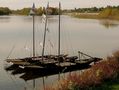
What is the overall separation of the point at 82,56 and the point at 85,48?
716 cm

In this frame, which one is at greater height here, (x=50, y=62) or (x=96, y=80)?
(x=96, y=80)

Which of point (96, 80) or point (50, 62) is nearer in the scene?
point (96, 80)

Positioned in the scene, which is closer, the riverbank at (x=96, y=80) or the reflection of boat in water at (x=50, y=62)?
the riverbank at (x=96, y=80)

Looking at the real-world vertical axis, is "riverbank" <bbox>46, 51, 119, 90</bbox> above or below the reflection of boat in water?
above

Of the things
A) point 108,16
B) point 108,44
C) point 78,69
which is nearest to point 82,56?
point 78,69

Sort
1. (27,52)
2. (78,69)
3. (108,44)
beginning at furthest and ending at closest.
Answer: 1. (108,44)
2. (27,52)
3. (78,69)

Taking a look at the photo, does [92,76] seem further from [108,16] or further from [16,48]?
[108,16]

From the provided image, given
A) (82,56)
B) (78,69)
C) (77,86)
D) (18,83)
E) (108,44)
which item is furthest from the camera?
(108,44)

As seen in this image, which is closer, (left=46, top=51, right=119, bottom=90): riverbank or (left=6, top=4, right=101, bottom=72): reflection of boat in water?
(left=46, top=51, right=119, bottom=90): riverbank

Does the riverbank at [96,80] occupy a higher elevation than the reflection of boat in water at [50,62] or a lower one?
higher

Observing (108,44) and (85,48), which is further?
(108,44)

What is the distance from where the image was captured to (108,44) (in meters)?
53.8

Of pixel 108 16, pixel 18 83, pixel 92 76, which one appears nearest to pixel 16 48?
pixel 18 83

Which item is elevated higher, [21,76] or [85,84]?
[85,84]
